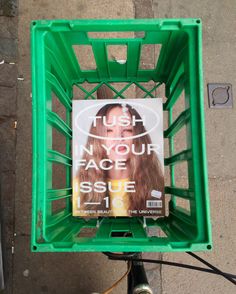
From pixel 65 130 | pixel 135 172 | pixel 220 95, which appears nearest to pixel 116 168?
pixel 135 172

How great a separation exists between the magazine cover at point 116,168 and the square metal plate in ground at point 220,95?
0.56 m

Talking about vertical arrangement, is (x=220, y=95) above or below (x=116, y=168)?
above

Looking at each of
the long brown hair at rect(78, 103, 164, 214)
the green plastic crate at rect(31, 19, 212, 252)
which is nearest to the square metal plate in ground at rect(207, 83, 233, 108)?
the green plastic crate at rect(31, 19, 212, 252)

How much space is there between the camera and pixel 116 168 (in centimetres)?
99

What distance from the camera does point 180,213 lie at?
3.19 ft

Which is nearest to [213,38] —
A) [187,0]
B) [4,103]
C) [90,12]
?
[187,0]

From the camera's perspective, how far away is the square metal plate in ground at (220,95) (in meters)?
1.45

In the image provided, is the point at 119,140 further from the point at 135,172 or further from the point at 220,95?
the point at 220,95

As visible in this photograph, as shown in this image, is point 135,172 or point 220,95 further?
point 220,95

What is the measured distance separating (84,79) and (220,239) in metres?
0.84

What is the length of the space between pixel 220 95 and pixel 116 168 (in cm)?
71

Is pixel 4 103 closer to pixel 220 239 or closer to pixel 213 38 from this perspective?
pixel 213 38

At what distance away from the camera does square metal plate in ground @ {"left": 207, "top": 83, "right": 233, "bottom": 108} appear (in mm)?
1445

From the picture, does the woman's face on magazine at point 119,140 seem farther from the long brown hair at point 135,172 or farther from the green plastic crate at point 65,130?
the green plastic crate at point 65,130
